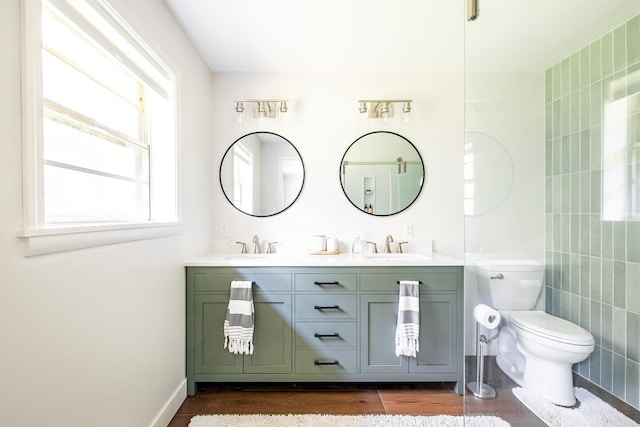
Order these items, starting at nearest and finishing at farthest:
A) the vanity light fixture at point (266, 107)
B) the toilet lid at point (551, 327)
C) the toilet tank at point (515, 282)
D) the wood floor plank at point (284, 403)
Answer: the toilet lid at point (551, 327) < the toilet tank at point (515, 282) < the wood floor plank at point (284, 403) < the vanity light fixture at point (266, 107)

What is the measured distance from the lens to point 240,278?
1.91 m

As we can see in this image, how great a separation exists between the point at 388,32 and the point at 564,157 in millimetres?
1257

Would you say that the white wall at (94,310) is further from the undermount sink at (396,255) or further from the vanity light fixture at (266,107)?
the undermount sink at (396,255)

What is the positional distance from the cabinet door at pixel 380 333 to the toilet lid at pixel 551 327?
2.26 ft

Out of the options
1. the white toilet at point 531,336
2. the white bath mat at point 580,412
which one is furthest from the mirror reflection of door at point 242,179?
the white bath mat at point 580,412

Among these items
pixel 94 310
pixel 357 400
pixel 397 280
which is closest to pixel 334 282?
pixel 397 280

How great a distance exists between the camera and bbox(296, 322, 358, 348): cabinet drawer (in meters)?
1.92

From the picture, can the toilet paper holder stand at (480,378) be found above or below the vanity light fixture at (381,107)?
below

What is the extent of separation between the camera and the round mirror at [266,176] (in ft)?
7.99

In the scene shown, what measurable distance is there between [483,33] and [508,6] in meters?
0.14

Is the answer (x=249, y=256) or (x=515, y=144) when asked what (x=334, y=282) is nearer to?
(x=249, y=256)

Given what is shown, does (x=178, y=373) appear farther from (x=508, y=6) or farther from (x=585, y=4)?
(x=585, y=4)

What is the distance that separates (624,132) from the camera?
134cm

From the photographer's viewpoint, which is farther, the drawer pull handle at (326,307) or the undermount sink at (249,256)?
the undermount sink at (249,256)
